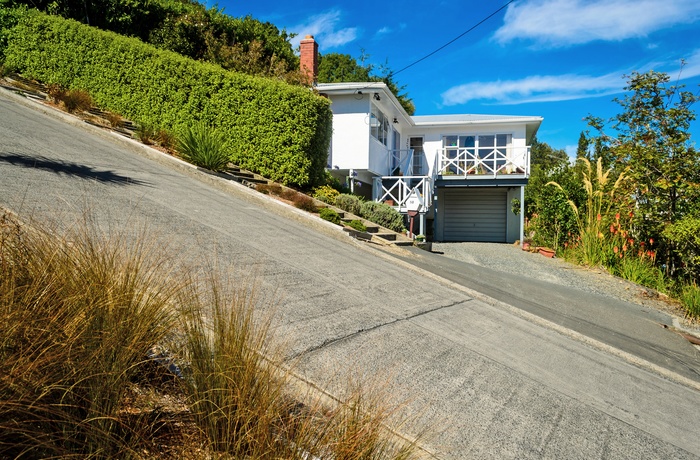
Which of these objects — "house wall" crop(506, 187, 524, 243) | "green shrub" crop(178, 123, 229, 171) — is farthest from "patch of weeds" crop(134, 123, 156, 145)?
"house wall" crop(506, 187, 524, 243)

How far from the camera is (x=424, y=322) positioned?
17.7 ft

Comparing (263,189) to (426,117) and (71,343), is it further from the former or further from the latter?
(426,117)

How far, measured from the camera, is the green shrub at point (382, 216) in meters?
14.2

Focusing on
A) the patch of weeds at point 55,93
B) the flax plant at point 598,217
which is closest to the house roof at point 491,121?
the flax plant at point 598,217

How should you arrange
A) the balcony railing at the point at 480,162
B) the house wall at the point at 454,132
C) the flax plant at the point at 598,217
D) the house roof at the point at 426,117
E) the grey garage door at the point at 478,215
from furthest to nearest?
the grey garage door at the point at 478,215
the house wall at the point at 454,132
the balcony railing at the point at 480,162
the house roof at the point at 426,117
the flax plant at the point at 598,217

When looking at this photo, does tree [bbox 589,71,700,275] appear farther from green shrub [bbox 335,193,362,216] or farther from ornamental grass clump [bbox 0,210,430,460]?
ornamental grass clump [bbox 0,210,430,460]

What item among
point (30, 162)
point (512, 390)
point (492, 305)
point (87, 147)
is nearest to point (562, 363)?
point (512, 390)

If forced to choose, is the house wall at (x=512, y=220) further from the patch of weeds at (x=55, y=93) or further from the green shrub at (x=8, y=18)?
the green shrub at (x=8, y=18)

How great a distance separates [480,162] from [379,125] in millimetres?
4955

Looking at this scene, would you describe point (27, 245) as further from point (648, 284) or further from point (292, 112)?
point (648, 284)

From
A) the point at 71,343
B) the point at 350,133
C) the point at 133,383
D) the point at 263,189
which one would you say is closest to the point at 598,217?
the point at 263,189

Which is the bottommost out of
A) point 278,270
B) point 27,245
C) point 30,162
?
point 278,270

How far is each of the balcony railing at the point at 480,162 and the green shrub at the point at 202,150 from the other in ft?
41.2

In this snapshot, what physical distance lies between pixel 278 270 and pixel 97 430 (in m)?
3.81
